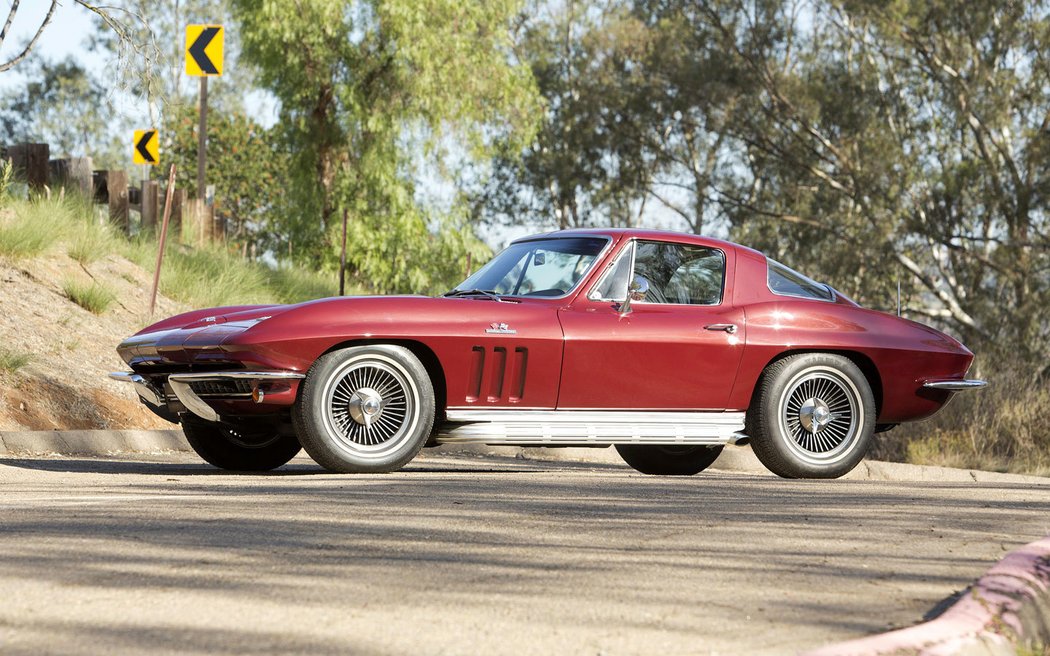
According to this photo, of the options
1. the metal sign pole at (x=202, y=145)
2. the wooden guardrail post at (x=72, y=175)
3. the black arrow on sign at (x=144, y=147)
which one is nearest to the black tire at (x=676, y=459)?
A: the black arrow on sign at (x=144, y=147)

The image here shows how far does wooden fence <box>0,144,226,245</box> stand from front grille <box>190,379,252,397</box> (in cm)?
932

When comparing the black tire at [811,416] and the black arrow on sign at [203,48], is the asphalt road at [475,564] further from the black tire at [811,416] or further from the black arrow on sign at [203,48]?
the black arrow on sign at [203,48]

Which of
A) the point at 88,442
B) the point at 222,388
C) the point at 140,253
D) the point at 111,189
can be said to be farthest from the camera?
the point at 111,189

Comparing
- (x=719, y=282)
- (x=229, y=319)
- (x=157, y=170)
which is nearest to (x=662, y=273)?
(x=719, y=282)

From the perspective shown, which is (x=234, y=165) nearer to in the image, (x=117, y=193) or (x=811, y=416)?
(x=117, y=193)

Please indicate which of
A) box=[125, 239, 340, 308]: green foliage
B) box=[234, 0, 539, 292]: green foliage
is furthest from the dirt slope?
box=[234, 0, 539, 292]: green foliage

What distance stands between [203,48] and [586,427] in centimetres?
1253

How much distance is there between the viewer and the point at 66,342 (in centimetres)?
1233

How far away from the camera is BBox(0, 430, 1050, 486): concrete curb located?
32.4ft

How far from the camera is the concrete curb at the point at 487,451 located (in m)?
9.88

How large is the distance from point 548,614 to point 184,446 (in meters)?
7.50

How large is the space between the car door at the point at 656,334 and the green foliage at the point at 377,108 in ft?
58.7

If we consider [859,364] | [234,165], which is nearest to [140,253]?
[859,364]

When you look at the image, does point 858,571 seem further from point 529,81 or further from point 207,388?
point 529,81
